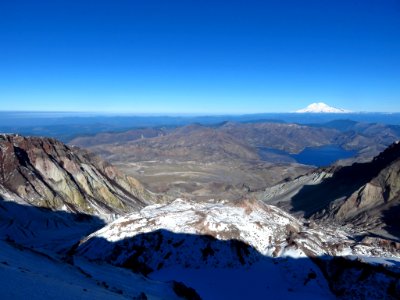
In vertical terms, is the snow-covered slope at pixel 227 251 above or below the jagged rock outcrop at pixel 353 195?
above

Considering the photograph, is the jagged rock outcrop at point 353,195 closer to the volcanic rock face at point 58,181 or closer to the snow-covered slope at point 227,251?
the snow-covered slope at point 227,251

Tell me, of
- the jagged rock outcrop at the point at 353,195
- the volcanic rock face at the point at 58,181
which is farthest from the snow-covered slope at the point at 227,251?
the volcanic rock face at the point at 58,181

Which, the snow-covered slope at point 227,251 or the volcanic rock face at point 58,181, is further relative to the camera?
the volcanic rock face at point 58,181

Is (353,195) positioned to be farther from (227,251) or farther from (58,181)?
(58,181)

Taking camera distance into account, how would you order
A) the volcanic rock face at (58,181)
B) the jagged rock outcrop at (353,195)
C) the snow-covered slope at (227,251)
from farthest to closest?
the jagged rock outcrop at (353,195)
the volcanic rock face at (58,181)
the snow-covered slope at (227,251)

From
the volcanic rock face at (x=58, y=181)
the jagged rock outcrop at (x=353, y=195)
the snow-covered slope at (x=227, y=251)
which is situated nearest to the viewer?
the snow-covered slope at (x=227, y=251)

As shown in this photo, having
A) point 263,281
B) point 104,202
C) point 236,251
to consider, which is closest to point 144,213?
point 236,251
